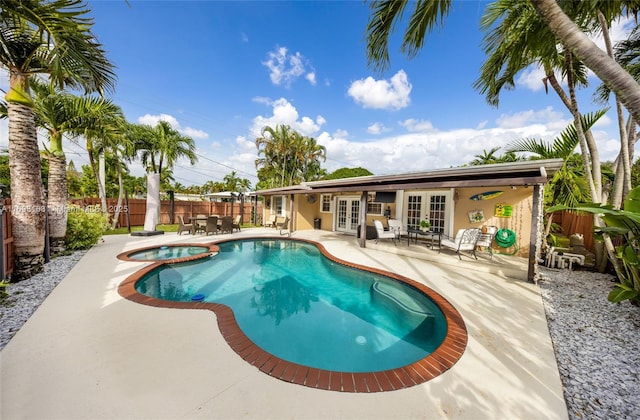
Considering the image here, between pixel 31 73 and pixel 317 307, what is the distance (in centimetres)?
801

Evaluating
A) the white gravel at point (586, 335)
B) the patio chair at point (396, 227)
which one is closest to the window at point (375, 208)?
the patio chair at point (396, 227)

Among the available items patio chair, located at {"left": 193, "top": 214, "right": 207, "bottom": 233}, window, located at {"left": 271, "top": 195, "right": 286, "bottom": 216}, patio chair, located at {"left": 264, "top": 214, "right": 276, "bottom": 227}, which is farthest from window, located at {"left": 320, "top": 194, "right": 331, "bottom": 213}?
patio chair, located at {"left": 193, "top": 214, "right": 207, "bottom": 233}

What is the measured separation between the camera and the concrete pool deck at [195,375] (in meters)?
2.09

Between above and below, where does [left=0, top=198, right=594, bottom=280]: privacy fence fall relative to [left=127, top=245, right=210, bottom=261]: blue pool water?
above

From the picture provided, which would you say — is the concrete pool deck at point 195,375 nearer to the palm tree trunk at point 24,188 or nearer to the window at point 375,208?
the palm tree trunk at point 24,188

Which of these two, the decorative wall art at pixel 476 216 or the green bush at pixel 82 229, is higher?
the decorative wall art at pixel 476 216

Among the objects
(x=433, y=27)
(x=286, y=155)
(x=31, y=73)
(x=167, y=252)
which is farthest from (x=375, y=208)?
(x=286, y=155)

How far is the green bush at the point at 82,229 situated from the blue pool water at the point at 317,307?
170 inches

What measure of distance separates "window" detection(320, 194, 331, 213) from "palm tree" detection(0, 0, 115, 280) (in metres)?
11.9

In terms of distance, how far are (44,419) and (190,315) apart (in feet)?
6.16

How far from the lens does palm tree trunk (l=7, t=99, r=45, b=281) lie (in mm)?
4953

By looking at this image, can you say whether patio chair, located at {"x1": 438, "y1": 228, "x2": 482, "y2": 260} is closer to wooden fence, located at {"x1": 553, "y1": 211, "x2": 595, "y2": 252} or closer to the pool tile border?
wooden fence, located at {"x1": 553, "y1": 211, "x2": 595, "y2": 252}

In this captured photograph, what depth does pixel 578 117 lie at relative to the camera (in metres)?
5.75

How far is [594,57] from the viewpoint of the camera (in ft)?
6.57
